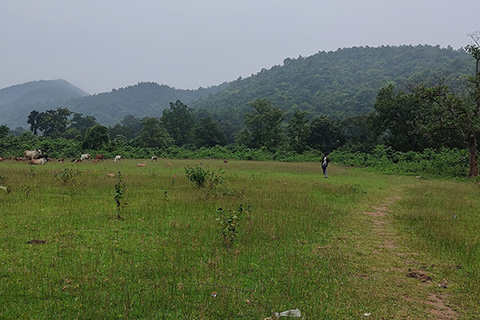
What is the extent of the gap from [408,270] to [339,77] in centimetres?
15744

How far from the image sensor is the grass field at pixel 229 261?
4.60m

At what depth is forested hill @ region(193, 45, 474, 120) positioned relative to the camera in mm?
105688

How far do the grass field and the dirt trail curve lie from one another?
3cm

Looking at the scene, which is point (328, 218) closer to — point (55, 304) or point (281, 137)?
point (55, 304)

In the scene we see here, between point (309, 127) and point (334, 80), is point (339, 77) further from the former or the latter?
point (309, 127)

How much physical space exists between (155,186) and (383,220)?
11.1 m

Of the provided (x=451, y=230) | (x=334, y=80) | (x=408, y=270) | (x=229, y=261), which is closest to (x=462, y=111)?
(x=451, y=230)

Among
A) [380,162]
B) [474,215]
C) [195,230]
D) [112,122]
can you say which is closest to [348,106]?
[380,162]

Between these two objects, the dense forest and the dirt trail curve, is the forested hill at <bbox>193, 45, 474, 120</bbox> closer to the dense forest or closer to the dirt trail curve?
the dense forest

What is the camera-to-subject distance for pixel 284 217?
1033cm

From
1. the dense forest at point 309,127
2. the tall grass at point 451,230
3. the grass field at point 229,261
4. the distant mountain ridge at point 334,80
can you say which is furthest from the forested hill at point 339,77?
the grass field at point 229,261

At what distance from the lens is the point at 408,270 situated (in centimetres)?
639

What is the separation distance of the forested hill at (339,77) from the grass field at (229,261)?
85607mm

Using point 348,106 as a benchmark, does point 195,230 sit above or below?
below
